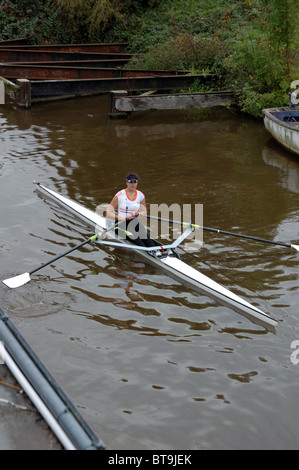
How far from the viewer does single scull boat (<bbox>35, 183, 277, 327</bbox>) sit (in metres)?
7.49

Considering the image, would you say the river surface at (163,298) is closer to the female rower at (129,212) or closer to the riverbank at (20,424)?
the female rower at (129,212)

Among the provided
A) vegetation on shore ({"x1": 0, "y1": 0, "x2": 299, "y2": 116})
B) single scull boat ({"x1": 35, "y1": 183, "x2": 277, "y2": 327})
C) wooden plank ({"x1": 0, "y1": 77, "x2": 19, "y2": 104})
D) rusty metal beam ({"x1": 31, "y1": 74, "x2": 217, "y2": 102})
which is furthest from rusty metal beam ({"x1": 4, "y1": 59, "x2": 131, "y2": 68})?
single scull boat ({"x1": 35, "y1": 183, "x2": 277, "y2": 327})

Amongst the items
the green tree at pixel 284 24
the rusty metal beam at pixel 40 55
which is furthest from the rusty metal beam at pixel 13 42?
the green tree at pixel 284 24

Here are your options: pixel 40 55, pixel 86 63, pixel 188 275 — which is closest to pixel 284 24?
pixel 86 63

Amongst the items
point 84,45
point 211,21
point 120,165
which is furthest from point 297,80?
point 84,45

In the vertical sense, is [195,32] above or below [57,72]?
above

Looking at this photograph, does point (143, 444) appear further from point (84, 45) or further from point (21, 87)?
point (84, 45)

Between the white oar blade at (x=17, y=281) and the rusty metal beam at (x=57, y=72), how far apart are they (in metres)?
13.8

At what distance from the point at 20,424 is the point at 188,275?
4.50 metres

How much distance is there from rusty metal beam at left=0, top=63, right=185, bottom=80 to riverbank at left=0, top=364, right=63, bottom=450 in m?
17.3

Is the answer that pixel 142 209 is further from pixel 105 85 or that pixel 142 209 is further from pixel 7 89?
pixel 7 89

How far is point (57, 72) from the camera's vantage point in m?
20.6

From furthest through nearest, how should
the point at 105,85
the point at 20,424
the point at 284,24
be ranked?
1. the point at 105,85
2. the point at 284,24
3. the point at 20,424

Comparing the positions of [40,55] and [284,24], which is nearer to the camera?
[284,24]
